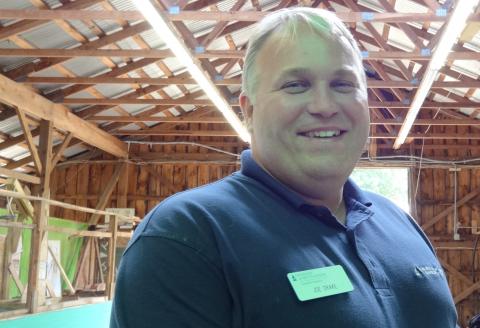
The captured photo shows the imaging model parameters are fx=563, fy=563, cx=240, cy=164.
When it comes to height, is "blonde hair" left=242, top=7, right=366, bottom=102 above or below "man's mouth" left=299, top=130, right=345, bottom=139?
above

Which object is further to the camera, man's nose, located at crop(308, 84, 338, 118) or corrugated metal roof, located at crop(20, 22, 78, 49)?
corrugated metal roof, located at crop(20, 22, 78, 49)

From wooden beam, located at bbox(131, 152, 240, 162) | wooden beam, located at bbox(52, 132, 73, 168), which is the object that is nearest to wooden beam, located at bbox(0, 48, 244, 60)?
wooden beam, located at bbox(52, 132, 73, 168)

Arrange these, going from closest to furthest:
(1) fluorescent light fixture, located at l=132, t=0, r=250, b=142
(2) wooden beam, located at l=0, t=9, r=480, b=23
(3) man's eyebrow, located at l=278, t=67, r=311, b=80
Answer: (3) man's eyebrow, located at l=278, t=67, r=311, b=80, (1) fluorescent light fixture, located at l=132, t=0, r=250, b=142, (2) wooden beam, located at l=0, t=9, r=480, b=23

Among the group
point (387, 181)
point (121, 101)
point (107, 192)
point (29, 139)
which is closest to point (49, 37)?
point (29, 139)

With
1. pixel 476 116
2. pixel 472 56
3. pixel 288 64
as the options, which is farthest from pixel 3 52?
pixel 476 116

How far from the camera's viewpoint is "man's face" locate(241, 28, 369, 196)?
1.28m

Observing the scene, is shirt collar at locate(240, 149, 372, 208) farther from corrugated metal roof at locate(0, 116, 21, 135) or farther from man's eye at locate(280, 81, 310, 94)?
corrugated metal roof at locate(0, 116, 21, 135)

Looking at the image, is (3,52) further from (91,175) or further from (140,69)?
(91,175)

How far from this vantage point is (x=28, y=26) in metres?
7.54

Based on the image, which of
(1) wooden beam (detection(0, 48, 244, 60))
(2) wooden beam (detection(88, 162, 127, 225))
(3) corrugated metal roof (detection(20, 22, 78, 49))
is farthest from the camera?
(2) wooden beam (detection(88, 162, 127, 225))

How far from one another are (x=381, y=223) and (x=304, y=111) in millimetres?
399

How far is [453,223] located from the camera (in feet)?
45.6

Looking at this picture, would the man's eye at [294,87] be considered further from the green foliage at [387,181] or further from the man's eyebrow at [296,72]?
the green foliage at [387,181]

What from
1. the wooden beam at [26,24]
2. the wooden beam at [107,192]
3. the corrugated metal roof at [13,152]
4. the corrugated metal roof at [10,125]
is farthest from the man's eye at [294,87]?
the wooden beam at [107,192]
